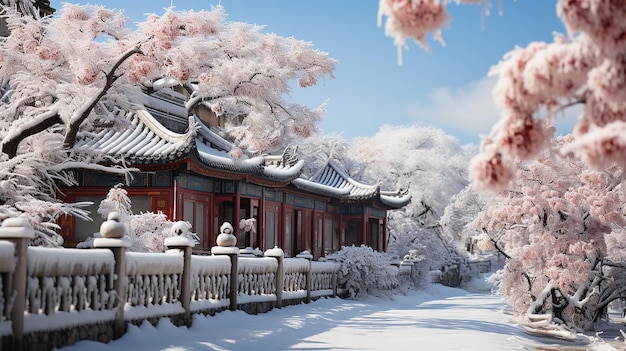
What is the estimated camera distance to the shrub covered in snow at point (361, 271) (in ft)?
84.4

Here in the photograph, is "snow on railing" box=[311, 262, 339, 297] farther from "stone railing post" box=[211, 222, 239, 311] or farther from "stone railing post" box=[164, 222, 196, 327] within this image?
"stone railing post" box=[164, 222, 196, 327]

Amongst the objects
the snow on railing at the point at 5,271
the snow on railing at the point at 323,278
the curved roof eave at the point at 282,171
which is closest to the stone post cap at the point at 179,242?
the snow on railing at the point at 5,271

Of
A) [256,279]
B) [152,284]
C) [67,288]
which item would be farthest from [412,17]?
[256,279]

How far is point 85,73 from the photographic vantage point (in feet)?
49.1

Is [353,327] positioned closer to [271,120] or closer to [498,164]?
[271,120]

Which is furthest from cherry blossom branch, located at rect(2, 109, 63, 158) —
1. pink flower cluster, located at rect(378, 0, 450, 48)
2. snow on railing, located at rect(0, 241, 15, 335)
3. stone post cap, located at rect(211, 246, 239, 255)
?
pink flower cluster, located at rect(378, 0, 450, 48)

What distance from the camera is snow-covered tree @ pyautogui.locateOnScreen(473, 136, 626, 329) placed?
20.8 meters

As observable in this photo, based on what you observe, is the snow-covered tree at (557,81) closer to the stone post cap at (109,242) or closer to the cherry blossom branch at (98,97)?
the stone post cap at (109,242)

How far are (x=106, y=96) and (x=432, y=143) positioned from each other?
5111 centimetres

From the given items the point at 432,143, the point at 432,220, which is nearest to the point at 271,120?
the point at 432,220

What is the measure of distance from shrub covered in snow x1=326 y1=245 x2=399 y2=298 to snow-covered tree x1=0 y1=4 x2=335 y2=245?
8.67 m

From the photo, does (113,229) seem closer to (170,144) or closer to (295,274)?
(295,274)

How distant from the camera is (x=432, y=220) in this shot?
176 ft

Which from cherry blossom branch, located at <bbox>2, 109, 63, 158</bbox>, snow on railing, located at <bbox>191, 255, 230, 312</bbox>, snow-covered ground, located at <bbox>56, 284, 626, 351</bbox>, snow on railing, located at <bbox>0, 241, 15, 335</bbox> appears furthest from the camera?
cherry blossom branch, located at <bbox>2, 109, 63, 158</bbox>
